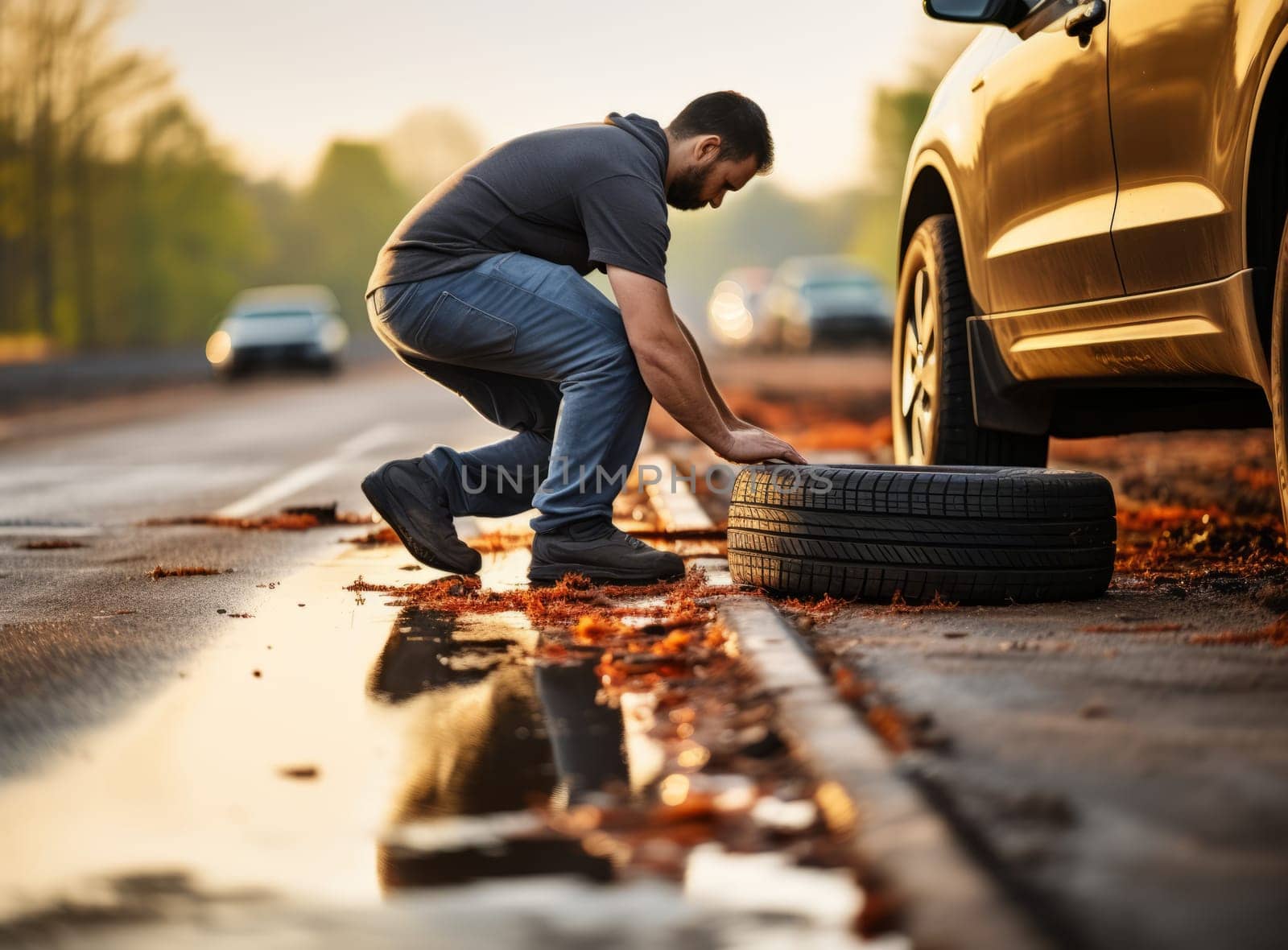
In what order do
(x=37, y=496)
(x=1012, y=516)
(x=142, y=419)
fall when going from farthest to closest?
(x=142, y=419), (x=37, y=496), (x=1012, y=516)

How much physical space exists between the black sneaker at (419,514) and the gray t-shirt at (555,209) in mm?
611

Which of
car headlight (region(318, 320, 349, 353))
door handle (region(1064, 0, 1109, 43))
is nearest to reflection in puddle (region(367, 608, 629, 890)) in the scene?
door handle (region(1064, 0, 1109, 43))

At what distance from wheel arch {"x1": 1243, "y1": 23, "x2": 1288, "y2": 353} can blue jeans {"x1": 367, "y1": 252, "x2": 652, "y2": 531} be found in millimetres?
1976

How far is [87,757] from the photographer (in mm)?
3035

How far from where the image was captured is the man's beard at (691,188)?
16.8ft

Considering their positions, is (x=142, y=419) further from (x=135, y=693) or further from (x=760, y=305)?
(x=760, y=305)

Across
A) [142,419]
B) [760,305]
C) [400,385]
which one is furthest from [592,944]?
[760,305]

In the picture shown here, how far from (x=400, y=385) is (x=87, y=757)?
22620 millimetres

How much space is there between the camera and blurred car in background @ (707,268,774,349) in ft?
127

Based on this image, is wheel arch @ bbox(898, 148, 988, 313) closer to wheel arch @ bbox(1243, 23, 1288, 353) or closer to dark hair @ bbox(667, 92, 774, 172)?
dark hair @ bbox(667, 92, 774, 172)

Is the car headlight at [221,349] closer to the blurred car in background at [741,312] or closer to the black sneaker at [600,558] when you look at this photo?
the blurred car in background at [741,312]

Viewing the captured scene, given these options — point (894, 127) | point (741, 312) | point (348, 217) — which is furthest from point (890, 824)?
point (348, 217)

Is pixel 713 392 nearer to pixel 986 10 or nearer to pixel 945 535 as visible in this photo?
pixel 945 535

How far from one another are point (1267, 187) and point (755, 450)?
1736 millimetres
